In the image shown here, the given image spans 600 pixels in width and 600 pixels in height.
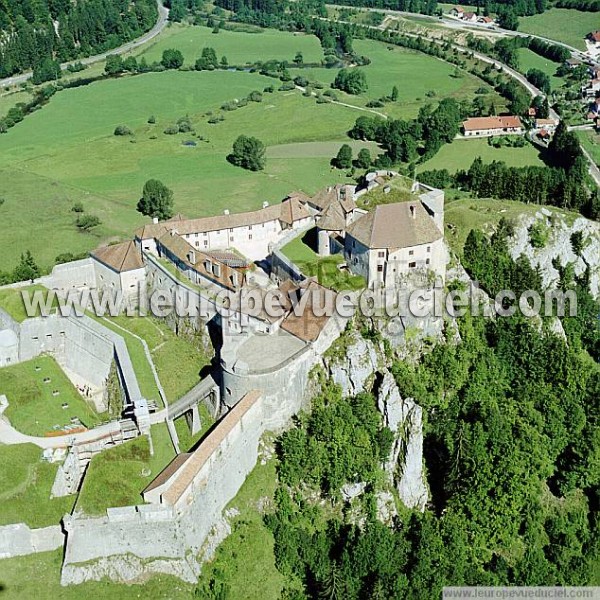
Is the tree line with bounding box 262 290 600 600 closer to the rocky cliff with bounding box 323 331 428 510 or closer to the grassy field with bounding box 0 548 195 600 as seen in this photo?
the rocky cliff with bounding box 323 331 428 510

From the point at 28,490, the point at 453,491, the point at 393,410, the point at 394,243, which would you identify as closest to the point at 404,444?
the point at 393,410

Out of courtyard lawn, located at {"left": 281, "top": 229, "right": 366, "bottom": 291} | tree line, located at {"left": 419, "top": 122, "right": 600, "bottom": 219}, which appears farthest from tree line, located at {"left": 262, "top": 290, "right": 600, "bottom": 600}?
tree line, located at {"left": 419, "top": 122, "right": 600, "bottom": 219}

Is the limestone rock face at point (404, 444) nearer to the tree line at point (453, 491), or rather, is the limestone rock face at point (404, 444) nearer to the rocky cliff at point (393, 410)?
the rocky cliff at point (393, 410)

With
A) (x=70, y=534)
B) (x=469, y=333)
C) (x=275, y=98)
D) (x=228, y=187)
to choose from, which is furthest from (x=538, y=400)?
(x=275, y=98)

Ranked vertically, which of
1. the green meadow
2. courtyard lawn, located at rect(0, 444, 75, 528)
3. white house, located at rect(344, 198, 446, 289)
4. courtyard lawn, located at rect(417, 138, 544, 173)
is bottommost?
the green meadow

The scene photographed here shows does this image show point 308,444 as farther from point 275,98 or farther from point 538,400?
point 275,98

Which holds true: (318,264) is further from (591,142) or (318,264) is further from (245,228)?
(591,142)
